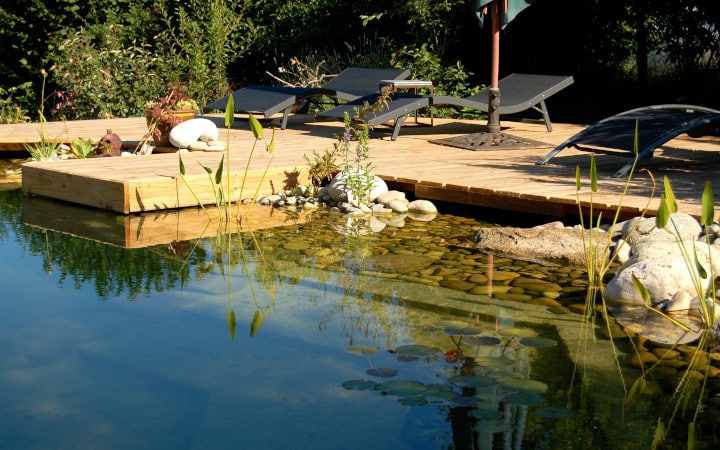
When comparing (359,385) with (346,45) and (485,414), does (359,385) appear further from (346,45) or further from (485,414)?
(346,45)

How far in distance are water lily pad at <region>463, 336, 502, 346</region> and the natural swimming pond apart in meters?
0.01

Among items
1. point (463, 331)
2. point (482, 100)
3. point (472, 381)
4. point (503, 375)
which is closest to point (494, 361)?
point (503, 375)

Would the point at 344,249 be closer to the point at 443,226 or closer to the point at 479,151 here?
the point at 443,226

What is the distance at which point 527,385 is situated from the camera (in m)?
3.37

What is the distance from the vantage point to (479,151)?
8.53 meters

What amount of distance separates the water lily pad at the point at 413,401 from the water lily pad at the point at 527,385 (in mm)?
323

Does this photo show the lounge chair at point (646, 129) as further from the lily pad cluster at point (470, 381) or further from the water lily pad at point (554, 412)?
the water lily pad at point (554, 412)

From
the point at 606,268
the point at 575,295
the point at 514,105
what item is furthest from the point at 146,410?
the point at 514,105

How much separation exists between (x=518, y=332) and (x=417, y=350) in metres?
0.52

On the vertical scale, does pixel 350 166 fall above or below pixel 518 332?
above

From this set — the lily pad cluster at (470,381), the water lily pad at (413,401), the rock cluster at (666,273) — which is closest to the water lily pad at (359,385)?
the lily pad cluster at (470,381)

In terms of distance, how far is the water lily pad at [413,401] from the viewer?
10.6ft

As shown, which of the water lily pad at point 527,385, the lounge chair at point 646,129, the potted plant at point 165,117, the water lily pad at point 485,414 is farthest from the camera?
the potted plant at point 165,117

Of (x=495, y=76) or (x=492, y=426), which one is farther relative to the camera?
(x=495, y=76)
